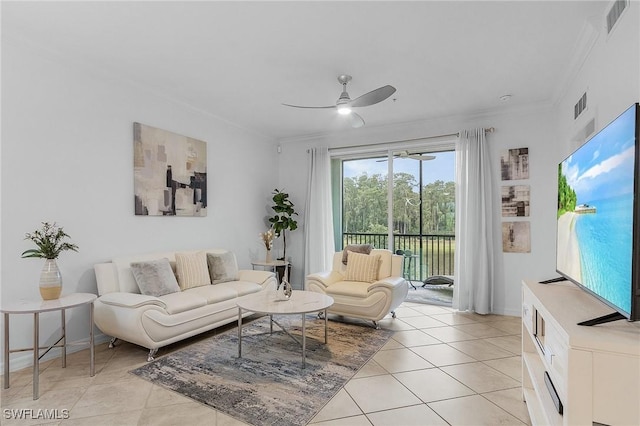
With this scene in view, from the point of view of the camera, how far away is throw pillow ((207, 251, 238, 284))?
423 centimetres

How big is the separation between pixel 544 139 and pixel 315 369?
13.1ft

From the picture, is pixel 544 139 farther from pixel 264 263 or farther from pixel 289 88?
pixel 264 263

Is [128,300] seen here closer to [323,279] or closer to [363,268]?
[323,279]

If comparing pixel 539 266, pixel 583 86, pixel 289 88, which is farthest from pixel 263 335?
pixel 583 86

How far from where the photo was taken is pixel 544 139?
14.4 feet

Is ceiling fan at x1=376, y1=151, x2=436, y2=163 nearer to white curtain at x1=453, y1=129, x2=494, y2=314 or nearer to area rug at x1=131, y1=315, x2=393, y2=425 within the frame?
white curtain at x1=453, y1=129, x2=494, y2=314

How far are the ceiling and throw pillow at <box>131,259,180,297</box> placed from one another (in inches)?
77.4

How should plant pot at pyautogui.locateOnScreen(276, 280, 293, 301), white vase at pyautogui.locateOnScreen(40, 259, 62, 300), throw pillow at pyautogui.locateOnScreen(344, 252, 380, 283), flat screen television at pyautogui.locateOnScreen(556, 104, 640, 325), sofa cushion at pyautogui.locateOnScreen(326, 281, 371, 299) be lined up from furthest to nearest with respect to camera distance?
throw pillow at pyautogui.locateOnScreen(344, 252, 380, 283)
sofa cushion at pyautogui.locateOnScreen(326, 281, 371, 299)
plant pot at pyautogui.locateOnScreen(276, 280, 293, 301)
white vase at pyautogui.locateOnScreen(40, 259, 62, 300)
flat screen television at pyautogui.locateOnScreen(556, 104, 640, 325)

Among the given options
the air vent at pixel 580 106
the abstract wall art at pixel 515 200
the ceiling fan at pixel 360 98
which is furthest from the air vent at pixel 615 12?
the abstract wall art at pixel 515 200

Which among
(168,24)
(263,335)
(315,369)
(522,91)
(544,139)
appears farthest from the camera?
(544,139)

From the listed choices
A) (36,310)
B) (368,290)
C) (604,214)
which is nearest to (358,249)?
(368,290)

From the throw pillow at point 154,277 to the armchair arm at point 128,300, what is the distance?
24cm

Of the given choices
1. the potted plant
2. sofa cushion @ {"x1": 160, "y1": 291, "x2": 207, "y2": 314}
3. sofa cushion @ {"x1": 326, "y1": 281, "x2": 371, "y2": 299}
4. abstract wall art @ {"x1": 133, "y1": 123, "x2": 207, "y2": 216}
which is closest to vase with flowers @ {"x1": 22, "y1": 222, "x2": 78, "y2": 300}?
sofa cushion @ {"x1": 160, "y1": 291, "x2": 207, "y2": 314}

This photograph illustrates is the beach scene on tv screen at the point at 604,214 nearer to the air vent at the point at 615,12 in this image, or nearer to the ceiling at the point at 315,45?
the air vent at the point at 615,12
